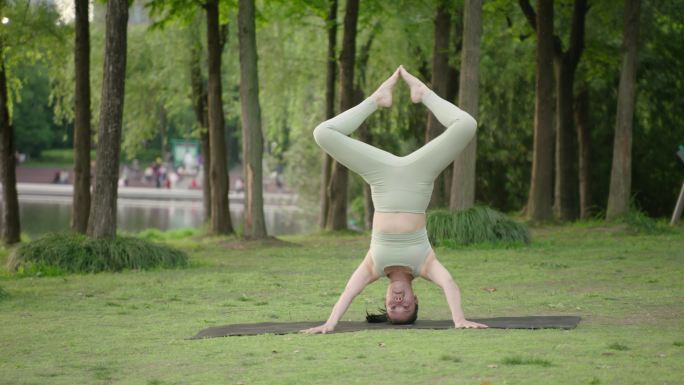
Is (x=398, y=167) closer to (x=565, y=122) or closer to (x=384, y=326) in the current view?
(x=384, y=326)

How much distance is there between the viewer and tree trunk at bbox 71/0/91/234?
23.8m

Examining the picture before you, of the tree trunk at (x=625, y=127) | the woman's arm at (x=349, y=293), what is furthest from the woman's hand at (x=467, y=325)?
the tree trunk at (x=625, y=127)

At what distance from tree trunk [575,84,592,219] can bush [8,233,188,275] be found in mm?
17398

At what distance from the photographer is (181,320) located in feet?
42.6

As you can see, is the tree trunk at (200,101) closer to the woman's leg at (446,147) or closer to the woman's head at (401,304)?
the woman's leg at (446,147)

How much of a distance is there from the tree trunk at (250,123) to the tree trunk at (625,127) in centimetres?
761

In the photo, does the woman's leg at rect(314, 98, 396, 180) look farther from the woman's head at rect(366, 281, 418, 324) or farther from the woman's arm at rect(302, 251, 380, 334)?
the woman's head at rect(366, 281, 418, 324)

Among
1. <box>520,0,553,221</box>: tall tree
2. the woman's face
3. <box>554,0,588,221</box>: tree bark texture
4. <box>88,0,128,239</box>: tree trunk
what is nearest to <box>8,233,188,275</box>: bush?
<box>88,0,128,239</box>: tree trunk

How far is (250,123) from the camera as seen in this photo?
24.0 meters

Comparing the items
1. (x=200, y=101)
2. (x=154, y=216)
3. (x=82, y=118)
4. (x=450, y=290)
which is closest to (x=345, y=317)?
(x=450, y=290)

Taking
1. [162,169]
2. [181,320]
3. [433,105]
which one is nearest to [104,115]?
[181,320]

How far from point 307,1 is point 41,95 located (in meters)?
54.1

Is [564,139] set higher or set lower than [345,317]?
higher

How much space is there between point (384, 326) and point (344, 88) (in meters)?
17.1
